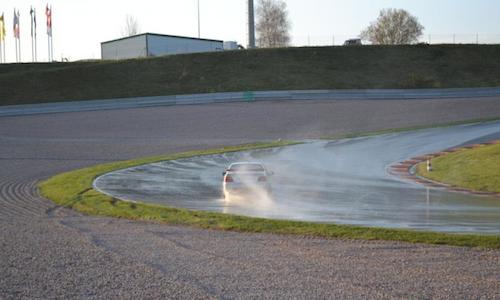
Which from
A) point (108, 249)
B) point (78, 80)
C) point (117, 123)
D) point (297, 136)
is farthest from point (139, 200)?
point (78, 80)

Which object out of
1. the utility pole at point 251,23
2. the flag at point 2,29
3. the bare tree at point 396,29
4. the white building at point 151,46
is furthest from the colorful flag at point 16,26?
the bare tree at point 396,29

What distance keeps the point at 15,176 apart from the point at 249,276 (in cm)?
1630

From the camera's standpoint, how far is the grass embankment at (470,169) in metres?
20.9

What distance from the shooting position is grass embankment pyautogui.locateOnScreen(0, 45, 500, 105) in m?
57.4

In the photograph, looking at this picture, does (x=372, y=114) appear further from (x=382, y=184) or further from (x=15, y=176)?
(x=15, y=176)

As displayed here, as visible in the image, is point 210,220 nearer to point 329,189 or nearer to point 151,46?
point 329,189

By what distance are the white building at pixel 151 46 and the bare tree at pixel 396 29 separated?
32.0 m

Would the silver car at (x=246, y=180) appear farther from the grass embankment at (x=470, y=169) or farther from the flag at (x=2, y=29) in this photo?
the flag at (x=2, y=29)

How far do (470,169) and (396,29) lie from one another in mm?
82349

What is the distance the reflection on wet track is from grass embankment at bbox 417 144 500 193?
1425 mm

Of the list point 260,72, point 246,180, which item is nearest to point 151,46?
point 260,72

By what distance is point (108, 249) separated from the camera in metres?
11.4

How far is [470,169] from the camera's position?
23.3m

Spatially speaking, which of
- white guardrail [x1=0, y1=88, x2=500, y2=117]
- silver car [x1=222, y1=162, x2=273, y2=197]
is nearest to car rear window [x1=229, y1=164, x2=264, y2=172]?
silver car [x1=222, y1=162, x2=273, y2=197]
